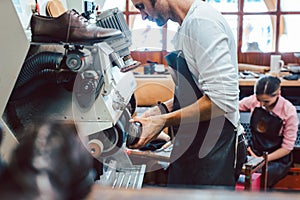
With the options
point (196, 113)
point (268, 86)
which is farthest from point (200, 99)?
point (268, 86)

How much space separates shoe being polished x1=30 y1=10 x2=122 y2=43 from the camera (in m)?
0.96

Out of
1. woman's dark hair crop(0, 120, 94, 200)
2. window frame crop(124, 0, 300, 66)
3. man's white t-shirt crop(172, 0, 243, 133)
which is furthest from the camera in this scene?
window frame crop(124, 0, 300, 66)

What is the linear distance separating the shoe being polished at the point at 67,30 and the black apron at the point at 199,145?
0.32 m

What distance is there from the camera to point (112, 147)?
106cm

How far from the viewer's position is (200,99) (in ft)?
3.75

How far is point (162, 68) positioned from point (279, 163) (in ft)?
4.47

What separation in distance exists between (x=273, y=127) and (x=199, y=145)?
58.3 inches

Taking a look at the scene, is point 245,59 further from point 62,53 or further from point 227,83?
point 62,53

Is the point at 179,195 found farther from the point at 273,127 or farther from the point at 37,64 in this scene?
the point at 273,127

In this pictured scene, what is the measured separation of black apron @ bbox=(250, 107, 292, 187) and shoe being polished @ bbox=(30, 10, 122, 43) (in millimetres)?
1829

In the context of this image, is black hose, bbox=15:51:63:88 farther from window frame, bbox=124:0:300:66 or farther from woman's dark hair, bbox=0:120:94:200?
window frame, bbox=124:0:300:66

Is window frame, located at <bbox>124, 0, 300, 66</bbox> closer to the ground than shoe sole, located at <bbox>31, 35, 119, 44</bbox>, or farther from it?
closer to the ground

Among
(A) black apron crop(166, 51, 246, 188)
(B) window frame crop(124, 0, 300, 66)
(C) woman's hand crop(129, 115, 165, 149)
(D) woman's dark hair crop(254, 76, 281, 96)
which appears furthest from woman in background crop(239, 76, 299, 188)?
(C) woman's hand crop(129, 115, 165, 149)

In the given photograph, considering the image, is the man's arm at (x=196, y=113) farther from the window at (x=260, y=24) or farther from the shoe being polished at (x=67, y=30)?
the window at (x=260, y=24)
